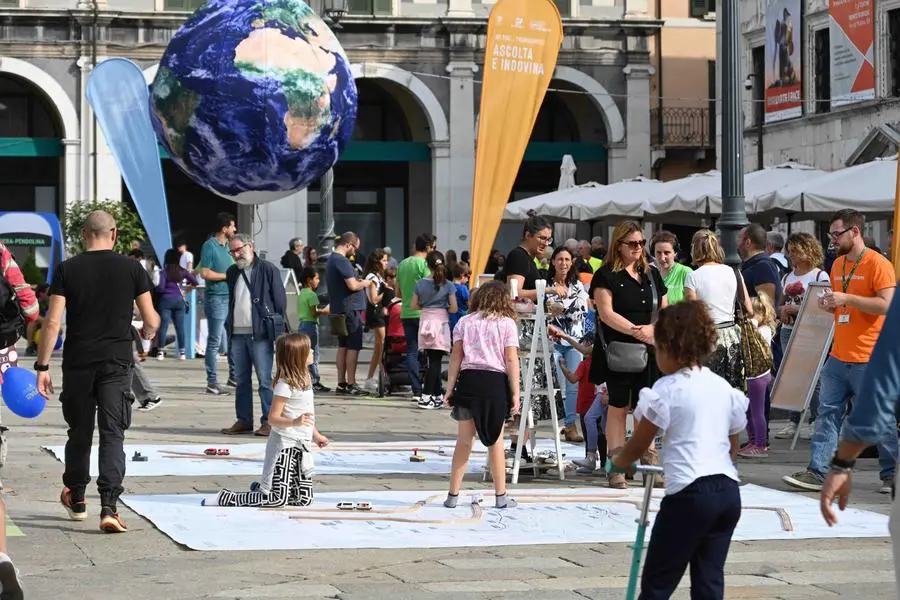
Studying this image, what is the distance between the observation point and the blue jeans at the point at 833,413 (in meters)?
10.5

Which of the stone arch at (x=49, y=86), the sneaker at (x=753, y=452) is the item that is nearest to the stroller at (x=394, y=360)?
the sneaker at (x=753, y=452)

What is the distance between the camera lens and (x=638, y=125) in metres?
38.1

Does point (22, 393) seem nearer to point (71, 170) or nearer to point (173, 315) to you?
point (173, 315)

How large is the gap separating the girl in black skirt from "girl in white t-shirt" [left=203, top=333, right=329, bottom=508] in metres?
0.81

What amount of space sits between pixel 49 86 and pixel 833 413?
89.6ft

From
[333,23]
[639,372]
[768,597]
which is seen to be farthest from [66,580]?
[333,23]

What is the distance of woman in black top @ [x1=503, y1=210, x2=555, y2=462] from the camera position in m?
11.6

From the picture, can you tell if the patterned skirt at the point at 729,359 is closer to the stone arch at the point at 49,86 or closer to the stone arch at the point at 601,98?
the stone arch at the point at 49,86

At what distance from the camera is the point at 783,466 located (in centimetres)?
1214

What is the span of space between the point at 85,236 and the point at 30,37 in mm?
27437

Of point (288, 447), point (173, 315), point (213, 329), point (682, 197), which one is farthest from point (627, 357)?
point (173, 315)

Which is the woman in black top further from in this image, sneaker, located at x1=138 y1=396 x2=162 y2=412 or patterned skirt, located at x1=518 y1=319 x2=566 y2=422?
sneaker, located at x1=138 y1=396 x2=162 y2=412

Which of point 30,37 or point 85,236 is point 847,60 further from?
point 85,236

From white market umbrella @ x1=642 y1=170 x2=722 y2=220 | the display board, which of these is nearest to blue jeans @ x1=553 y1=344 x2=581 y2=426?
the display board
